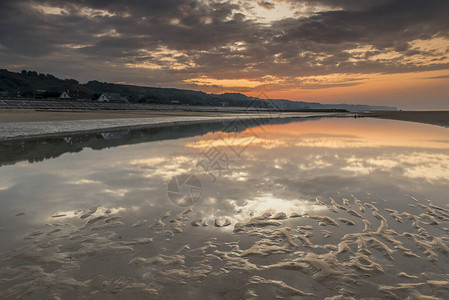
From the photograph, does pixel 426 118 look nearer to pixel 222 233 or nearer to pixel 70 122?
pixel 70 122

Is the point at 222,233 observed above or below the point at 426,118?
below

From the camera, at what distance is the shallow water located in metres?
4.32

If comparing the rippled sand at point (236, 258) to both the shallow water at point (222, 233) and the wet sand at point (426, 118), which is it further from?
the wet sand at point (426, 118)

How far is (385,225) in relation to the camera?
6703 mm

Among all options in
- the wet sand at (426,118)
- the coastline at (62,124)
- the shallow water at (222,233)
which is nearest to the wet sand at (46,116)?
the coastline at (62,124)

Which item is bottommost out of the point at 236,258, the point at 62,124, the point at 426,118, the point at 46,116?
the point at 236,258

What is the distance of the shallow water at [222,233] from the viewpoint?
4324 mm

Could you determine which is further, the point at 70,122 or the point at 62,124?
the point at 70,122

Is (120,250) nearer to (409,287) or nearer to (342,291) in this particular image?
(342,291)

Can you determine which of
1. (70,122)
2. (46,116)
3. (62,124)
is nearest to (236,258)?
(62,124)

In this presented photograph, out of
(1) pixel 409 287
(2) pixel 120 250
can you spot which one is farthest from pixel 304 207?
(2) pixel 120 250

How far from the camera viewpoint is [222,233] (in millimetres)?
6207

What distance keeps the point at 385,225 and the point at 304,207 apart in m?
2.07

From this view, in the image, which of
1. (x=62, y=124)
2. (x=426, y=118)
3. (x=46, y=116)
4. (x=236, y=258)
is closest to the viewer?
(x=236, y=258)
